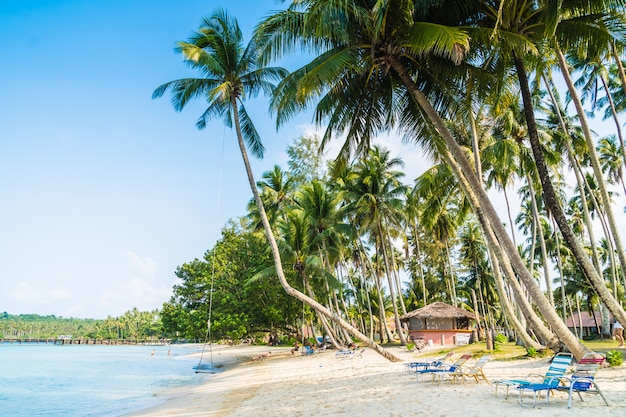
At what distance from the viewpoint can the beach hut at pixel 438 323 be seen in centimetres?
2781

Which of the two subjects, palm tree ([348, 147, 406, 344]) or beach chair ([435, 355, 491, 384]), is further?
palm tree ([348, 147, 406, 344])

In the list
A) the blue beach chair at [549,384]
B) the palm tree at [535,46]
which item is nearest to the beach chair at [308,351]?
the palm tree at [535,46]

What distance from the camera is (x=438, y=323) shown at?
95.5ft

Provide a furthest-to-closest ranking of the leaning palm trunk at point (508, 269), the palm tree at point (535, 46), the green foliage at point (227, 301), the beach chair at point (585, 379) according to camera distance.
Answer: the green foliage at point (227, 301), the leaning palm trunk at point (508, 269), the palm tree at point (535, 46), the beach chair at point (585, 379)

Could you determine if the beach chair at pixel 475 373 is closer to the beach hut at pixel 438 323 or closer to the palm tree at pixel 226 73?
the palm tree at pixel 226 73

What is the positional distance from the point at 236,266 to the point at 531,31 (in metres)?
24.0

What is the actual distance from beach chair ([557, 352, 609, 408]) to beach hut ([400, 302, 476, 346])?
20390 millimetres

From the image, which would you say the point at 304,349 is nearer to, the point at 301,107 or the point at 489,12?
the point at 301,107

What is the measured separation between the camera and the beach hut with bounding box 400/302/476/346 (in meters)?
27.8

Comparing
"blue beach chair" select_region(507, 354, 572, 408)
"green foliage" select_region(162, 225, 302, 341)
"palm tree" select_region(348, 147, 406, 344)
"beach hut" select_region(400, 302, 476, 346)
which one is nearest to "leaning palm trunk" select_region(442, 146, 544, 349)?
"blue beach chair" select_region(507, 354, 572, 408)

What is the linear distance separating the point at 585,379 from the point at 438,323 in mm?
22844

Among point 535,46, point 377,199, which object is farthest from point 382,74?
point 377,199

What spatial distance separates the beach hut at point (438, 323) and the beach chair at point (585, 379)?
A: 20.4m

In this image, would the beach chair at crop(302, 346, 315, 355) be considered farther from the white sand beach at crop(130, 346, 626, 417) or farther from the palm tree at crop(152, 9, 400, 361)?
the palm tree at crop(152, 9, 400, 361)
